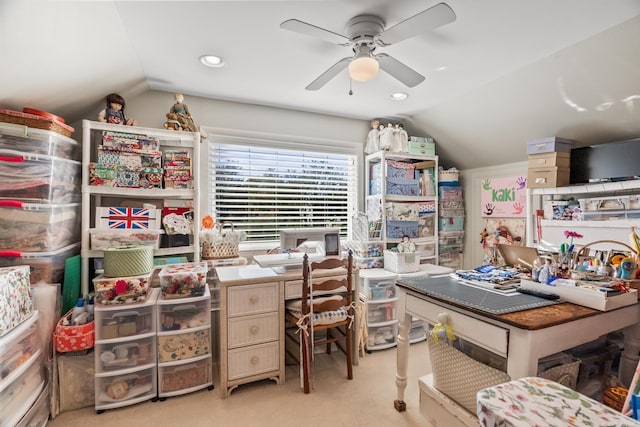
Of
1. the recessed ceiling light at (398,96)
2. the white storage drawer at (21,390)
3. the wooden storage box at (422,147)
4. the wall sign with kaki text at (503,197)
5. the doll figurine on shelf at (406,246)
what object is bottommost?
the white storage drawer at (21,390)

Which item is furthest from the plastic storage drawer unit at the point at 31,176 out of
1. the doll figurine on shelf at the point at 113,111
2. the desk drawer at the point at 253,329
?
→ the desk drawer at the point at 253,329

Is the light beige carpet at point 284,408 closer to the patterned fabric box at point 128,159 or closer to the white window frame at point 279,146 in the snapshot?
the white window frame at point 279,146

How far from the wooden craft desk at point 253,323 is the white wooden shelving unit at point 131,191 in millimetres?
565

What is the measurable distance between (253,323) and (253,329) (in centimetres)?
4

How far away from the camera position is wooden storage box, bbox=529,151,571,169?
243 centimetres

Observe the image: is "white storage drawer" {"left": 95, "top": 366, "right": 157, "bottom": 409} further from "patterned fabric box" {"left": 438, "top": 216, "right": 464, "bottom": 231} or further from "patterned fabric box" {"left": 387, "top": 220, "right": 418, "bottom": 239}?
"patterned fabric box" {"left": 438, "top": 216, "right": 464, "bottom": 231}

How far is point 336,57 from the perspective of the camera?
208 centimetres

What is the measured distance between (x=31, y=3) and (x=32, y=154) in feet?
2.92

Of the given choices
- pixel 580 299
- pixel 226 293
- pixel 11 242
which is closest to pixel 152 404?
pixel 226 293

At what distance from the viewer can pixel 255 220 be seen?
304 cm

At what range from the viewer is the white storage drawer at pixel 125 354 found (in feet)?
6.26

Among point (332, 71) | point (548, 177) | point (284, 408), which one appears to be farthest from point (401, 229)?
point (284, 408)

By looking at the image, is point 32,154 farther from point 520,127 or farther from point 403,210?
point 520,127

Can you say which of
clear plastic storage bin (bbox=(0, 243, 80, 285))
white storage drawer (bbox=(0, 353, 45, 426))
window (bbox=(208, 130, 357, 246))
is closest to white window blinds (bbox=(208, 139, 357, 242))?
window (bbox=(208, 130, 357, 246))
